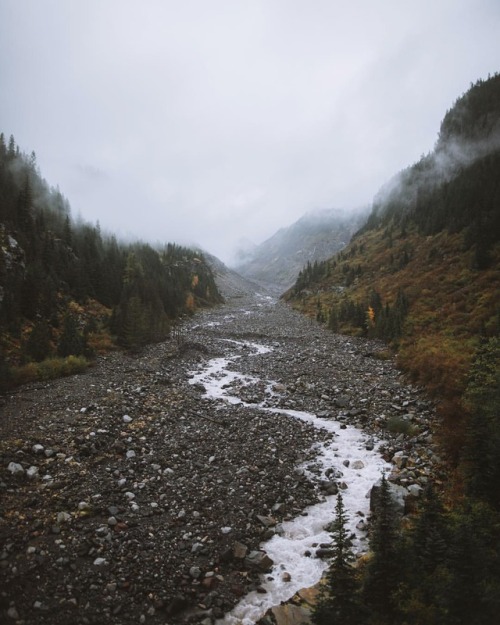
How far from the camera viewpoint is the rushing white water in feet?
30.8

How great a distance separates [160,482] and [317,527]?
647cm

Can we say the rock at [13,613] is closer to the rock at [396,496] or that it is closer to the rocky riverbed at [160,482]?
the rocky riverbed at [160,482]

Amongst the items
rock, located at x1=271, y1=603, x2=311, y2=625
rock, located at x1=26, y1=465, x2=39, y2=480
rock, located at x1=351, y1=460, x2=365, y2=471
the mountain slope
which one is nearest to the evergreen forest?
the mountain slope

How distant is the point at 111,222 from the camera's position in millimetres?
194625

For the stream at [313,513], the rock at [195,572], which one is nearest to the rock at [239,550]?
the stream at [313,513]

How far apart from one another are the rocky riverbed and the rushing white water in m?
0.37

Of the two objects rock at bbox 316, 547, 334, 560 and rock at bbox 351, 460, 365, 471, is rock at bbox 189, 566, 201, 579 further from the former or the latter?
rock at bbox 351, 460, 365, 471

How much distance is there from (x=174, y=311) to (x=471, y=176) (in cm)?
8390

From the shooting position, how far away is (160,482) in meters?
14.2

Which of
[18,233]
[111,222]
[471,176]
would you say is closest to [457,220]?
[471,176]

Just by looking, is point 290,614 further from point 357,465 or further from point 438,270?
point 438,270

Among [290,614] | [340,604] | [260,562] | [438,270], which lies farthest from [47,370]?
[438,270]

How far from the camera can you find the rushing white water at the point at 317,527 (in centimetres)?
938

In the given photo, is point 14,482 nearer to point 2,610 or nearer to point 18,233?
point 2,610
